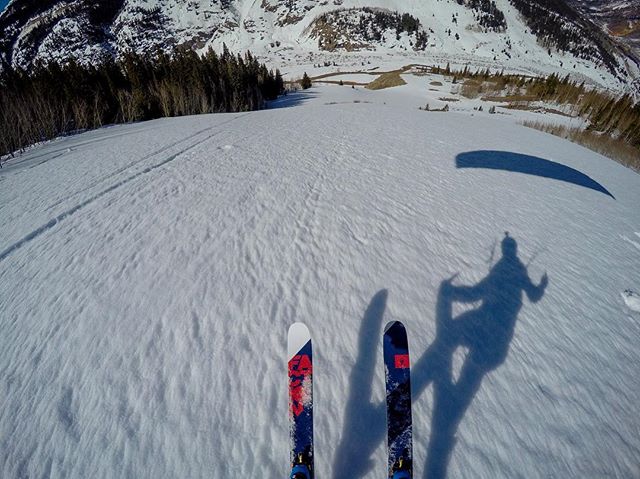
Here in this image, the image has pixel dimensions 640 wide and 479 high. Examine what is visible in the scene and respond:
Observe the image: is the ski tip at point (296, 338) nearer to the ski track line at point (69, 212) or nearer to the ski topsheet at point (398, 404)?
the ski topsheet at point (398, 404)

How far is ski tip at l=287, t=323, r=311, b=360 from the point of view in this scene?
125cm

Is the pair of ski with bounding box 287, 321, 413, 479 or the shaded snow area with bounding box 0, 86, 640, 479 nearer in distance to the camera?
the pair of ski with bounding box 287, 321, 413, 479

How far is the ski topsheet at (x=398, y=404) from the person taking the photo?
1.08 metres

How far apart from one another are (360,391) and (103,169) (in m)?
4.64

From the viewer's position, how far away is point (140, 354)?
1.53 m

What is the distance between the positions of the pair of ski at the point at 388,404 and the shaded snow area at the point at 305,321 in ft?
0.42

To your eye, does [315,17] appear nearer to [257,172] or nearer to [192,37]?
[192,37]

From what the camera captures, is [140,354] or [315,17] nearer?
[140,354]

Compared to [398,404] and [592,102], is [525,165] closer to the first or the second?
[398,404]

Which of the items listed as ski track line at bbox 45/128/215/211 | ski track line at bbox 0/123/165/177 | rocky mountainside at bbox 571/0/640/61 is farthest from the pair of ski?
rocky mountainside at bbox 571/0/640/61

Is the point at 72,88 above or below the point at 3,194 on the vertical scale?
above

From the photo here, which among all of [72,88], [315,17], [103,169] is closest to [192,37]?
[315,17]

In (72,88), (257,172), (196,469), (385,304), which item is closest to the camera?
(196,469)

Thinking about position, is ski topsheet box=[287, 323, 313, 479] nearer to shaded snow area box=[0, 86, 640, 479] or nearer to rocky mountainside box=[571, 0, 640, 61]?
shaded snow area box=[0, 86, 640, 479]
